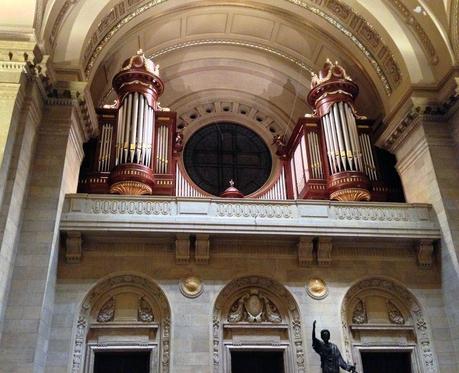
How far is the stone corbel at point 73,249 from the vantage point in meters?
10.2

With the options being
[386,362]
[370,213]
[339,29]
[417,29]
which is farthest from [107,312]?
[417,29]

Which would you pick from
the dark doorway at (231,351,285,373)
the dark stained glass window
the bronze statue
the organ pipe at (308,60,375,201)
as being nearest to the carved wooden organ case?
the organ pipe at (308,60,375,201)

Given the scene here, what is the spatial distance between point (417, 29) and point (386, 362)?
746cm

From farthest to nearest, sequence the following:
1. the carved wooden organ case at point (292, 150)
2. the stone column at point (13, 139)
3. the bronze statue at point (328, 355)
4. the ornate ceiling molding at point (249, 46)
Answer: the ornate ceiling molding at point (249, 46) → the carved wooden organ case at point (292, 150) → the bronze statue at point (328, 355) → the stone column at point (13, 139)

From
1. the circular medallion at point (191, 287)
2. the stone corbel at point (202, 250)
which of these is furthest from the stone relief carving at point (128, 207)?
the circular medallion at point (191, 287)

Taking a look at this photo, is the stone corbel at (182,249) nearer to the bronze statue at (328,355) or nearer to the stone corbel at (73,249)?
the stone corbel at (73,249)

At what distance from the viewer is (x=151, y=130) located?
1245cm

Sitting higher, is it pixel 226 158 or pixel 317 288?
pixel 226 158

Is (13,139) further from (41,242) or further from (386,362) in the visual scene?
(386,362)

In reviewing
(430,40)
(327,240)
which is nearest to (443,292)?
(327,240)

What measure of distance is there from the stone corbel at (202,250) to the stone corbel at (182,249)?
175 mm

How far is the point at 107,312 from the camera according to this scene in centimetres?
1021

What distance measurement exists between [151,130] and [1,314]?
5.42 meters

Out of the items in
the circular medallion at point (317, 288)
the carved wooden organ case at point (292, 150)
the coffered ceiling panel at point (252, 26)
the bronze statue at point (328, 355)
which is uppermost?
the coffered ceiling panel at point (252, 26)
